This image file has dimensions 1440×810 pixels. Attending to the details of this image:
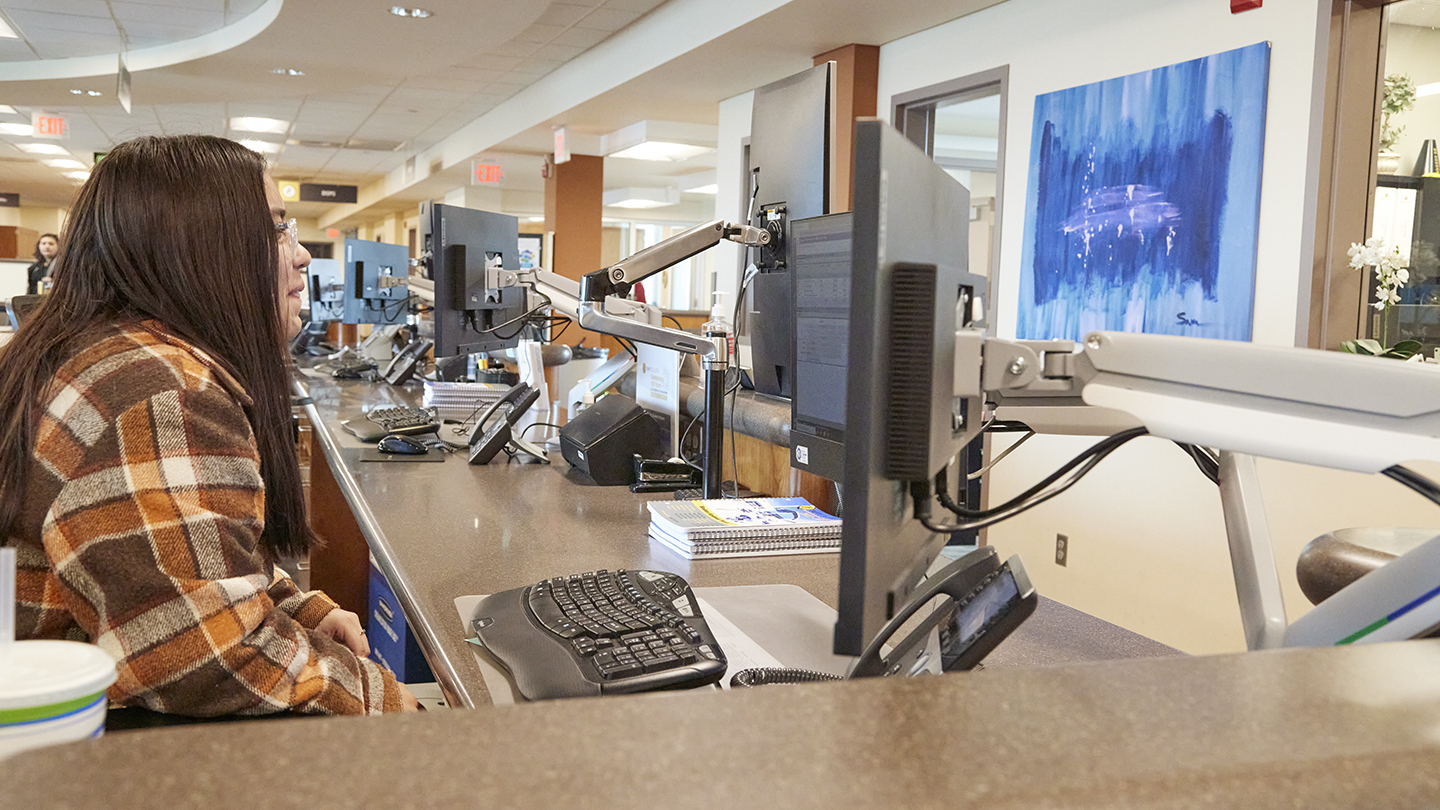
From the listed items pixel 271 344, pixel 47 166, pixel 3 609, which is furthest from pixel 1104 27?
pixel 47 166

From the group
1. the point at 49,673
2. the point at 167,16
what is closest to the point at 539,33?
the point at 167,16

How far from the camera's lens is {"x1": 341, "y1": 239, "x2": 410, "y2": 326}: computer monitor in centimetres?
525

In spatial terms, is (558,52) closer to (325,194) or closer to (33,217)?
(325,194)

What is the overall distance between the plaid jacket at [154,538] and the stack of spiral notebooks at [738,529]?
0.65 m

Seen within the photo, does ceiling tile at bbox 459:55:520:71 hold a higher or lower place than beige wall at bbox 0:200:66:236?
higher

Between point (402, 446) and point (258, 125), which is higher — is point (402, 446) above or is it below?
below

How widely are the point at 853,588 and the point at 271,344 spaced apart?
92 cm

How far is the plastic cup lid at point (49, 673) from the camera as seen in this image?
0.47 m

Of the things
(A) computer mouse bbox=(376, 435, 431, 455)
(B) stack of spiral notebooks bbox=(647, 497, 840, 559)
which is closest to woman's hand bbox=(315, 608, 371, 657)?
(B) stack of spiral notebooks bbox=(647, 497, 840, 559)

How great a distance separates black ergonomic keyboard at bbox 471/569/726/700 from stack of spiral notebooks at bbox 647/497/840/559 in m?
0.32

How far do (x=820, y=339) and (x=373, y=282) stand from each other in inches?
169

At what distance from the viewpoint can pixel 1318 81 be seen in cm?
305

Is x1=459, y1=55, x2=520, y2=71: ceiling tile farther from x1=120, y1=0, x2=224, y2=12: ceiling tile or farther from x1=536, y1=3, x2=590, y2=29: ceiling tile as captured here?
x1=120, y1=0, x2=224, y2=12: ceiling tile

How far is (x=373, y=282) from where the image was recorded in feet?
17.3
